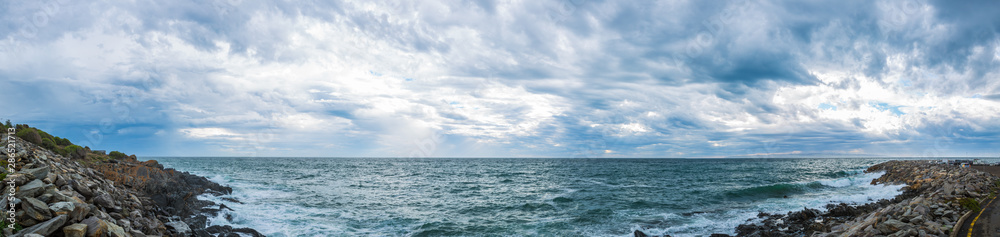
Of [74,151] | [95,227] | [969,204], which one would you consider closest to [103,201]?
[95,227]

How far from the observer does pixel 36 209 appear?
930 cm

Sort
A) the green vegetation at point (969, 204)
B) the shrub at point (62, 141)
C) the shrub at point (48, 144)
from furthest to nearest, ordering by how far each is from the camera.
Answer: the shrub at point (62, 141)
the shrub at point (48, 144)
the green vegetation at point (969, 204)

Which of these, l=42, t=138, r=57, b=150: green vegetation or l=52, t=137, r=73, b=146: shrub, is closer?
l=42, t=138, r=57, b=150: green vegetation

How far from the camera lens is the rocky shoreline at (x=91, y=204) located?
30.2ft

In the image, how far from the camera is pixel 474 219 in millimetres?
25703

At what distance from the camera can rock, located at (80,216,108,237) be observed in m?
9.58

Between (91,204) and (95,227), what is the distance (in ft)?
7.72

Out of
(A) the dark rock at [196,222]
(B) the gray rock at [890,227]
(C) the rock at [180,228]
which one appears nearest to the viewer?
(B) the gray rock at [890,227]

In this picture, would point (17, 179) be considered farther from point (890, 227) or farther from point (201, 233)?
point (890, 227)

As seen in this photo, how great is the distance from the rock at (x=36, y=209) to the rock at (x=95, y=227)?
682 mm

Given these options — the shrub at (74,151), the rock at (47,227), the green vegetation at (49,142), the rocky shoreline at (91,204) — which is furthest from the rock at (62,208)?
the shrub at (74,151)

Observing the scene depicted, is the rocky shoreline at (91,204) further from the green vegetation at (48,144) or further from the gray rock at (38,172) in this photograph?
the green vegetation at (48,144)

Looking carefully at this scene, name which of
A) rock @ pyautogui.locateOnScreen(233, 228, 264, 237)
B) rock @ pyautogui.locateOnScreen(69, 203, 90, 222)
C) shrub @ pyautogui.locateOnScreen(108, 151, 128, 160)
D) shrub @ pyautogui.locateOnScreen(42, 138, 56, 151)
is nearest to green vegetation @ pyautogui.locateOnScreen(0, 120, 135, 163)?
shrub @ pyautogui.locateOnScreen(42, 138, 56, 151)

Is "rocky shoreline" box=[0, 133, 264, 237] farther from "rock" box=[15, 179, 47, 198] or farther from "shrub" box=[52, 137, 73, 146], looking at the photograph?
"shrub" box=[52, 137, 73, 146]
